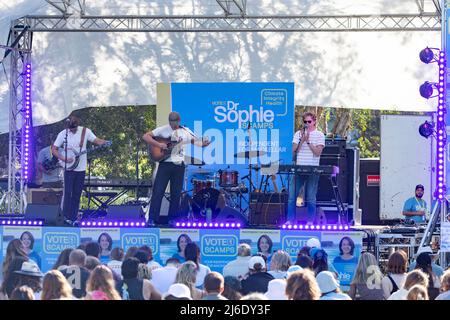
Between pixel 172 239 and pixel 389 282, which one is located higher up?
pixel 172 239

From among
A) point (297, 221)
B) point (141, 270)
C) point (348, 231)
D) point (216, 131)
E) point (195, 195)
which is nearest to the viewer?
point (141, 270)

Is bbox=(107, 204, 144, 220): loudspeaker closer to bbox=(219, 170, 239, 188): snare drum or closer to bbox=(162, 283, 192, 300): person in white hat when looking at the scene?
bbox=(219, 170, 239, 188): snare drum

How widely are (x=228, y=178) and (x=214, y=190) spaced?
54 cm

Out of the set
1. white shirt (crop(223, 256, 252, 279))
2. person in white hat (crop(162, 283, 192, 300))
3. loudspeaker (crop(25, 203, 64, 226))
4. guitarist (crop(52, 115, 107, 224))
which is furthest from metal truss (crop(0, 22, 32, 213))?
person in white hat (crop(162, 283, 192, 300))

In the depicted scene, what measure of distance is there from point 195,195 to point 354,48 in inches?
138

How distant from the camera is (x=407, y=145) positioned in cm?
1764

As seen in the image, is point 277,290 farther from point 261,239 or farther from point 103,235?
point 103,235

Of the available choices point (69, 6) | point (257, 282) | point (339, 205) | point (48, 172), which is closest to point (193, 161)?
point (339, 205)

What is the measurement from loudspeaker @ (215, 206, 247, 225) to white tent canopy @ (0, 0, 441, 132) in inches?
104

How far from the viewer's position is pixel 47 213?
13.4m

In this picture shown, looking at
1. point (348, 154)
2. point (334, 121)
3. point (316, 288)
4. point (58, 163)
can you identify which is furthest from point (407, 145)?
point (334, 121)

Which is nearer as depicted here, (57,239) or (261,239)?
(261,239)

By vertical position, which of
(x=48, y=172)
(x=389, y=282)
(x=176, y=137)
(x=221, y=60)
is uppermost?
(x=221, y=60)
